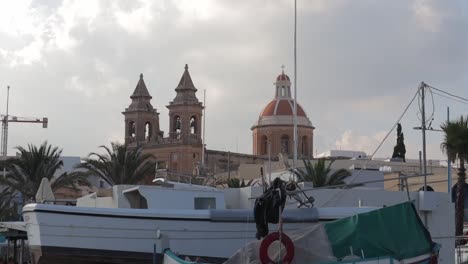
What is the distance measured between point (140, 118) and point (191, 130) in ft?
22.4

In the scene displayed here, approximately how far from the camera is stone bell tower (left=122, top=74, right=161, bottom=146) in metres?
101

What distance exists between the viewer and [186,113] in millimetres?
95938

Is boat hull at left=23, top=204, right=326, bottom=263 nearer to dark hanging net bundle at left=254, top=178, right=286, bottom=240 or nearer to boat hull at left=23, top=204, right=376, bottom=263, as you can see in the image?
boat hull at left=23, top=204, right=376, bottom=263

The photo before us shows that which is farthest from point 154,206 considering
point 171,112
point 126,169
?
point 171,112

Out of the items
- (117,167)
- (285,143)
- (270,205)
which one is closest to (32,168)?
(117,167)

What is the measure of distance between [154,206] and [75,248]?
252cm

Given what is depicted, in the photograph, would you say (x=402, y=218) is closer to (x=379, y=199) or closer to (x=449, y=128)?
(x=379, y=199)

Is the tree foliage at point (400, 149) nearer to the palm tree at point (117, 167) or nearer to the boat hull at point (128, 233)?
the palm tree at point (117, 167)

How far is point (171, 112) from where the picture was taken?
97375 mm

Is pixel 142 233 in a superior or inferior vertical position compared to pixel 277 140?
inferior

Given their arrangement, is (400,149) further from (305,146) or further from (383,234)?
(383,234)

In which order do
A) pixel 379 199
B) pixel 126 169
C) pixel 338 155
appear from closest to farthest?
pixel 379 199
pixel 126 169
pixel 338 155

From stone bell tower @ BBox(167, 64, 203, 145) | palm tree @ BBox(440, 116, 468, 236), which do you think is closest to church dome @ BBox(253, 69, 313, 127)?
stone bell tower @ BBox(167, 64, 203, 145)

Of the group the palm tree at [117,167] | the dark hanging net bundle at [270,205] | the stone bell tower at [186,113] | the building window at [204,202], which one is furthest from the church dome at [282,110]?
the dark hanging net bundle at [270,205]
